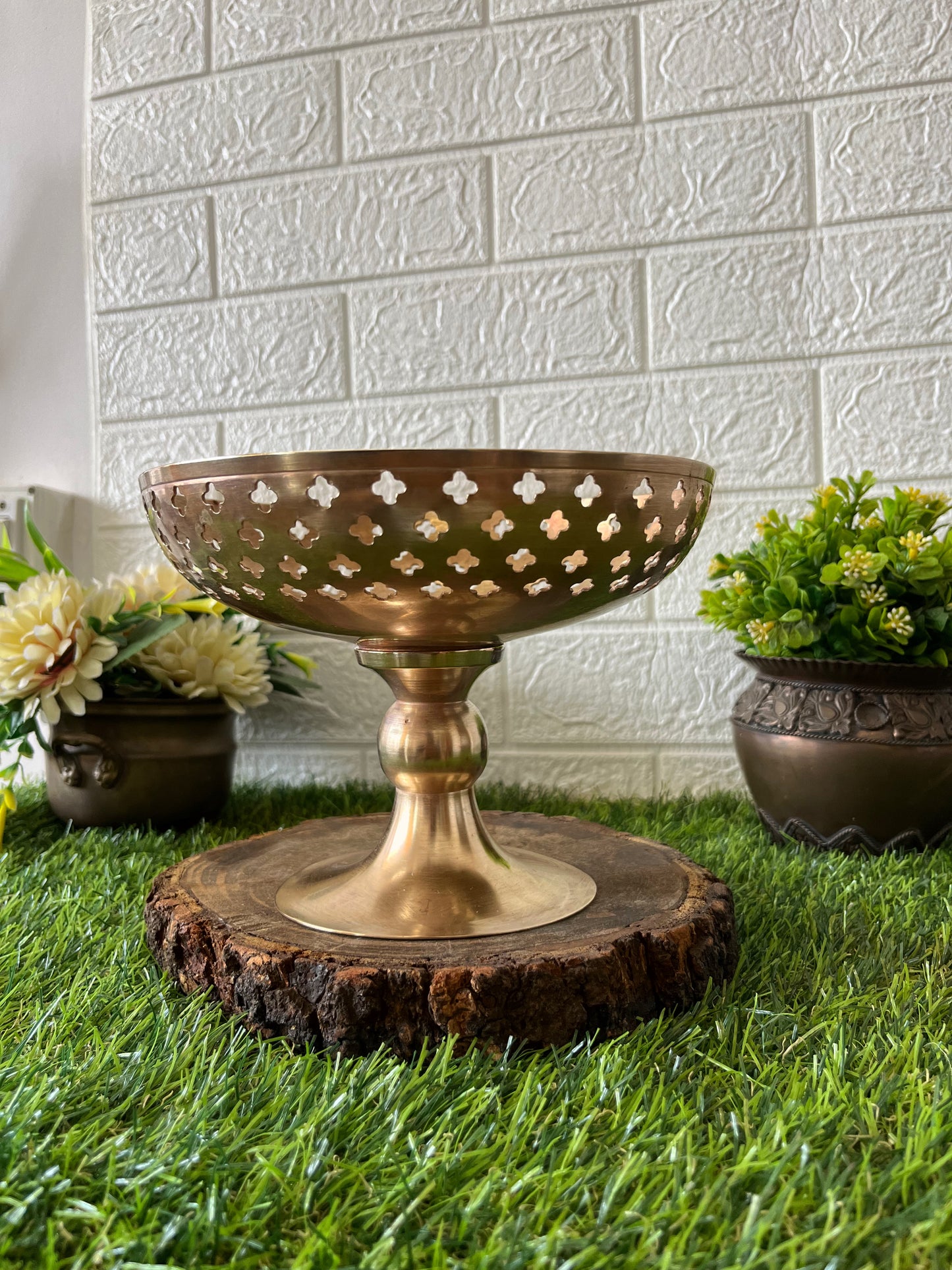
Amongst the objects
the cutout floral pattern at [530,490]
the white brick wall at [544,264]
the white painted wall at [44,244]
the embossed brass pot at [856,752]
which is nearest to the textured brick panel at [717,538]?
the white brick wall at [544,264]

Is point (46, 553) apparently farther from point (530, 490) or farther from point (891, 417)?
point (891, 417)

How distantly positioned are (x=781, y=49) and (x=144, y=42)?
858mm

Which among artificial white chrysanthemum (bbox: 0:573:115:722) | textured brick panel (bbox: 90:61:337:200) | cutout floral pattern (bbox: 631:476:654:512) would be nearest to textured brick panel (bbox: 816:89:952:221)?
textured brick panel (bbox: 90:61:337:200)

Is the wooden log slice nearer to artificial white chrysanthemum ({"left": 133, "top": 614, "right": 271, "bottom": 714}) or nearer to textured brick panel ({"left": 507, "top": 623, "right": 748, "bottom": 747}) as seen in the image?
artificial white chrysanthemum ({"left": 133, "top": 614, "right": 271, "bottom": 714})

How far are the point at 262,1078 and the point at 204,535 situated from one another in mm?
297

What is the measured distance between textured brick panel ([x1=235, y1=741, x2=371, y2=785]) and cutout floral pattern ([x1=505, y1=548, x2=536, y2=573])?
785 mm

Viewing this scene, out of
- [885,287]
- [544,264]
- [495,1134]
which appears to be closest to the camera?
[495,1134]

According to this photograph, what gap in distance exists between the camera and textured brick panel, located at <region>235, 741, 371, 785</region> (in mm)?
1271

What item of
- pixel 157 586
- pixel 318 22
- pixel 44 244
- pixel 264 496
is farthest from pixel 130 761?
pixel 318 22

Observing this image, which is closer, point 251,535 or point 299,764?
point 251,535

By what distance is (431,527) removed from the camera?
49cm

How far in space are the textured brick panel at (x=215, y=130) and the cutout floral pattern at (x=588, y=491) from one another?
0.94 metres

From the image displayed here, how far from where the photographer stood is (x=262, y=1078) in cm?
47

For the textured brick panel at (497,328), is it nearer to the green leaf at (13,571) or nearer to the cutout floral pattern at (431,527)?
the green leaf at (13,571)
